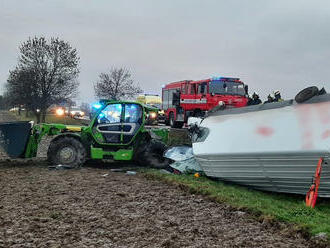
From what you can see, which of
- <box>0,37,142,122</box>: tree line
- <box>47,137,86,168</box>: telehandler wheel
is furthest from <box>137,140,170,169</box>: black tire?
<box>0,37,142,122</box>: tree line

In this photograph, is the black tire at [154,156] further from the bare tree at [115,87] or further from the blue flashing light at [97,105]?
the bare tree at [115,87]

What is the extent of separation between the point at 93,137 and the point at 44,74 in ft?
79.7

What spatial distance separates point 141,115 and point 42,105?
24542mm

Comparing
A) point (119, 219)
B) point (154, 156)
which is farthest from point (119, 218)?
point (154, 156)

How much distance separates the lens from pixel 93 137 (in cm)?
1069

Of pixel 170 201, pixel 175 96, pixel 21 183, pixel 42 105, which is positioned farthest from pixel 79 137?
pixel 42 105

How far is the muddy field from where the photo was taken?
16.4ft

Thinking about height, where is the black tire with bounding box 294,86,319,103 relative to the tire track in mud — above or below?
above

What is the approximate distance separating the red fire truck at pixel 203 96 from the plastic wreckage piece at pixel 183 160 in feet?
20.0

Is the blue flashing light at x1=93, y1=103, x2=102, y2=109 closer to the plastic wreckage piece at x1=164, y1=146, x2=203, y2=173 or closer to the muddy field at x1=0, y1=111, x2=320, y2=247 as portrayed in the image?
the plastic wreckage piece at x1=164, y1=146, x2=203, y2=173

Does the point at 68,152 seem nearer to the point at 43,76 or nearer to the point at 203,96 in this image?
the point at 203,96

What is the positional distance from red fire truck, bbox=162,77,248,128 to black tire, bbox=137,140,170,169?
585 centimetres

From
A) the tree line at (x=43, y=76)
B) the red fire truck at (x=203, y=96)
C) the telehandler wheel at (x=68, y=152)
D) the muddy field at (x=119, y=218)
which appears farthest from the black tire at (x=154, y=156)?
the tree line at (x=43, y=76)

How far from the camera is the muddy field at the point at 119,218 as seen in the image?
499cm
